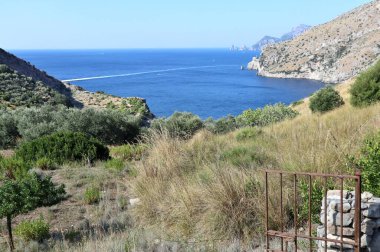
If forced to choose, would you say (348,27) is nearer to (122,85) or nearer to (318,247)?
(122,85)

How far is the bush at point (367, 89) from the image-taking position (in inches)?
673

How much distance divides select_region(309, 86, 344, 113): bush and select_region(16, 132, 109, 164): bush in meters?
14.0

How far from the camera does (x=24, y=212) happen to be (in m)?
6.99

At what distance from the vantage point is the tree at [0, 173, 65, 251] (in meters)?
5.92

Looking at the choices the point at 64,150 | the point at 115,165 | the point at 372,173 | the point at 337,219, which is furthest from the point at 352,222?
the point at 64,150

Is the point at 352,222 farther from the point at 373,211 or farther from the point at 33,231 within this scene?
the point at 33,231

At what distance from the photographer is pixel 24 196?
6.46m

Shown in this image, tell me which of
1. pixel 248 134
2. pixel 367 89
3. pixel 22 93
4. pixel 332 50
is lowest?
pixel 22 93

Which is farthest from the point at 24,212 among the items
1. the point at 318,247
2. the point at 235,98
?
the point at 235,98

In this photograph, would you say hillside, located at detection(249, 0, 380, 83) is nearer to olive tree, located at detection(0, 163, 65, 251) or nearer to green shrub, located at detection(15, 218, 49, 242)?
olive tree, located at detection(0, 163, 65, 251)

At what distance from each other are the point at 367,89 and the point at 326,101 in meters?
4.97

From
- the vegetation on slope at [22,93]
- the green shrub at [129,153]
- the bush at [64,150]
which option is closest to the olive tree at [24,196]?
the bush at [64,150]

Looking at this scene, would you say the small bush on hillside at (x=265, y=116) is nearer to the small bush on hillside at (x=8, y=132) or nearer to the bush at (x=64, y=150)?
the small bush on hillside at (x=8, y=132)

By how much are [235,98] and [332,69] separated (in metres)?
45.4
